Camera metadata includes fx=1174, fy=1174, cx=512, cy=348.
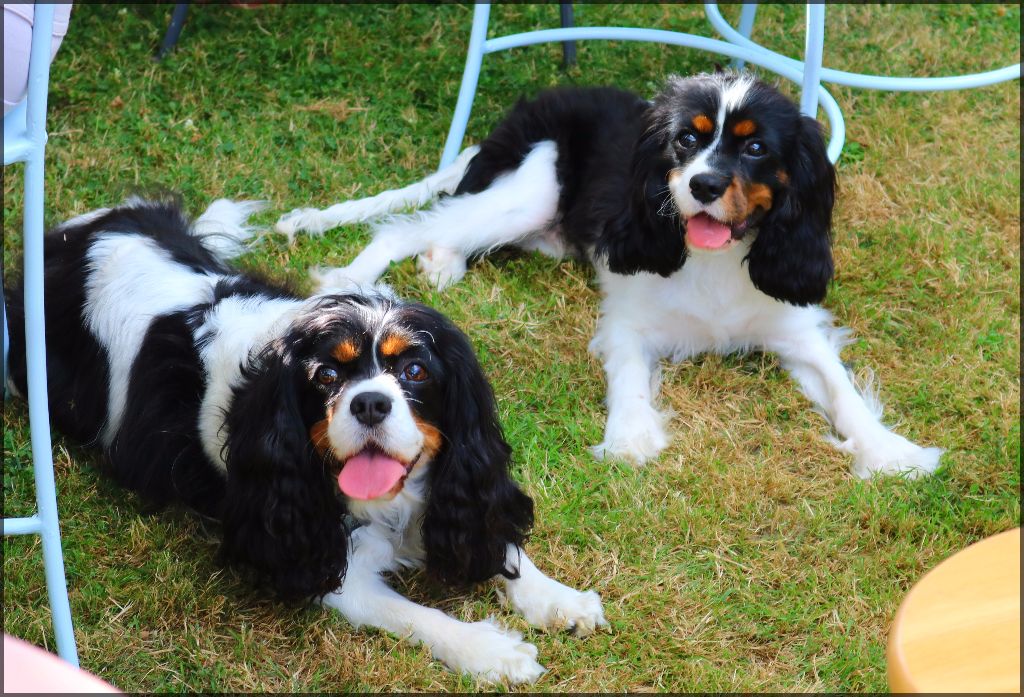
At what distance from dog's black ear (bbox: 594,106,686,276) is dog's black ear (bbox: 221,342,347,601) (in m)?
1.36

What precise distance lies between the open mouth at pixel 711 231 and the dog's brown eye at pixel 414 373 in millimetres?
1181

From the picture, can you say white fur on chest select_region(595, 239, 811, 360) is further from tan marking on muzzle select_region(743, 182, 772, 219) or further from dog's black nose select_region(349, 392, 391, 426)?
dog's black nose select_region(349, 392, 391, 426)

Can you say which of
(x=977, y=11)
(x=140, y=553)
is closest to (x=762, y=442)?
(x=140, y=553)

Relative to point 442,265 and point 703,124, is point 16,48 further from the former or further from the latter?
point 442,265

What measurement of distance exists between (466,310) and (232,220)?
86cm

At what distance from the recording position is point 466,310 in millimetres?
3752

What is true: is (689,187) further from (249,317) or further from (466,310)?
(249,317)

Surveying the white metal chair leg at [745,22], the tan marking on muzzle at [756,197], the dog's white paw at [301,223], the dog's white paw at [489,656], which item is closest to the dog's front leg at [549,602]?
the dog's white paw at [489,656]

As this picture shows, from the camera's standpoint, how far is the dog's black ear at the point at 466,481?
2.50m

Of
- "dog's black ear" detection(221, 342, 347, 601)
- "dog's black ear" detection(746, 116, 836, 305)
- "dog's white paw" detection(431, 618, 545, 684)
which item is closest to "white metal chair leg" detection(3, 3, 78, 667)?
"dog's black ear" detection(221, 342, 347, 601)

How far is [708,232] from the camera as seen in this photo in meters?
3.31

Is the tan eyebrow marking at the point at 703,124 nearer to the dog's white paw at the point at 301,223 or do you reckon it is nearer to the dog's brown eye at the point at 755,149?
the dog's brown eye at the point at 755,149

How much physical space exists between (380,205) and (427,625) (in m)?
1.99

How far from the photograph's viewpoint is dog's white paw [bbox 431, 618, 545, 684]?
2473mm
